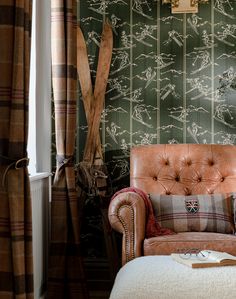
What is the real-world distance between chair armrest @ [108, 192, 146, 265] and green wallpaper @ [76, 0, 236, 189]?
1.08 meters

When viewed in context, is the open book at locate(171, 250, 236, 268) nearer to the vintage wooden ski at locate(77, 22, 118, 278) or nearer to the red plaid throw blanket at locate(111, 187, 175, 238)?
the red plaid throw blanket at locate(111, 187, 175, 238)

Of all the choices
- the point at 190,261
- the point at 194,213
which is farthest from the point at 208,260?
the point at 194,213

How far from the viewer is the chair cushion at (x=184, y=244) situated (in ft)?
9.77

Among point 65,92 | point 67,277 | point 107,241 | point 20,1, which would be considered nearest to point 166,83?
point 65,92

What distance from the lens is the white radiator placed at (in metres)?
3.15

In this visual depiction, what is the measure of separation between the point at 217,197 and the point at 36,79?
1469 millimetres

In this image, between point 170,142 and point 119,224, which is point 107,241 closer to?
point 119,224

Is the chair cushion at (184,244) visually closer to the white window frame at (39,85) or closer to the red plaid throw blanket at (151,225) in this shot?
the red plaid throw blanket at (151,225)

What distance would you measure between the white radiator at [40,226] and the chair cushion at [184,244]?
70cm

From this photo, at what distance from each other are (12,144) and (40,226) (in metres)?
1.38

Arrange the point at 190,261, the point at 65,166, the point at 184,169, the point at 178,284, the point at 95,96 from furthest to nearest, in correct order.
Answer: the point at 95,96 → the point at 184,169 → the point at 65,166 → the point at 190,261 → the point at 178,284

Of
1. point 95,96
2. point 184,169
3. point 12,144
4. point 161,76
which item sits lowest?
point 184,169

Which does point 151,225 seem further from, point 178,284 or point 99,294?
point 99,294

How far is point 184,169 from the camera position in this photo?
374cm
